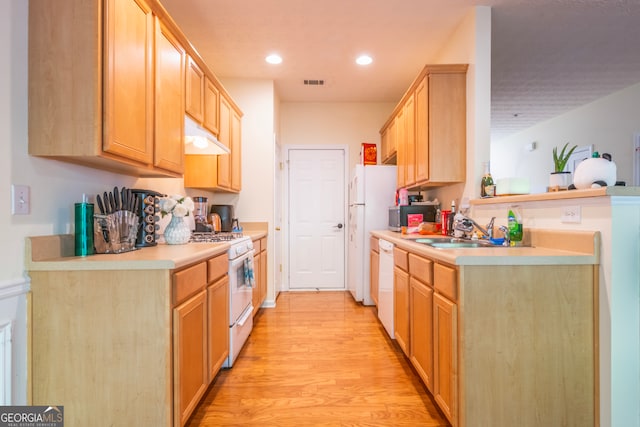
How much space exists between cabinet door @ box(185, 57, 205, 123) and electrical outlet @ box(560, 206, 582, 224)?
240cm

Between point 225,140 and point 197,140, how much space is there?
0.79 metres

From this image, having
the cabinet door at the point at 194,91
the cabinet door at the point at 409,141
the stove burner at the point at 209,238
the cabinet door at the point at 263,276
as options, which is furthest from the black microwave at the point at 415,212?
the cabinet door at the point at 194,91

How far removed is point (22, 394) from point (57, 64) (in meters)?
1.40

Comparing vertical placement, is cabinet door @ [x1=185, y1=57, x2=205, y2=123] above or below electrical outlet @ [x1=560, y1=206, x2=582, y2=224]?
above

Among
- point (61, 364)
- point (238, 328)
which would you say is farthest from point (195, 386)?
point (238, 328)

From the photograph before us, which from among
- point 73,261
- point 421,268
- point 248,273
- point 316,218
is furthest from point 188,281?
point 316,218

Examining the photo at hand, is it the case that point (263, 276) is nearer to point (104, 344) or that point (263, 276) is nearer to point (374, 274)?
point (374, 274)

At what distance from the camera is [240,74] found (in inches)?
153

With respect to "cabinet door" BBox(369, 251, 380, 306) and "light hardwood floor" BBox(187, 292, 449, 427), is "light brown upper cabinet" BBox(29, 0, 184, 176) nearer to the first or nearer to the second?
"light hardwood floor" BBox(187, 292, 449, 427)

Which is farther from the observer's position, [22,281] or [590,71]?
[590,71]

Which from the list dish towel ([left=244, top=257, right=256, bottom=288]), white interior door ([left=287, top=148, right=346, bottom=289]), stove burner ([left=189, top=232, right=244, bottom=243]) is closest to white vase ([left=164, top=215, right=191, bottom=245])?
stove burner ([left=189, top=232, right=244, bottom=243])

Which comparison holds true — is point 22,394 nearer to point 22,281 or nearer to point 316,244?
point 22,281

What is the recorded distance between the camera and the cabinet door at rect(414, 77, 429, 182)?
9.48 feet

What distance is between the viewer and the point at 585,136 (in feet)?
16.8
